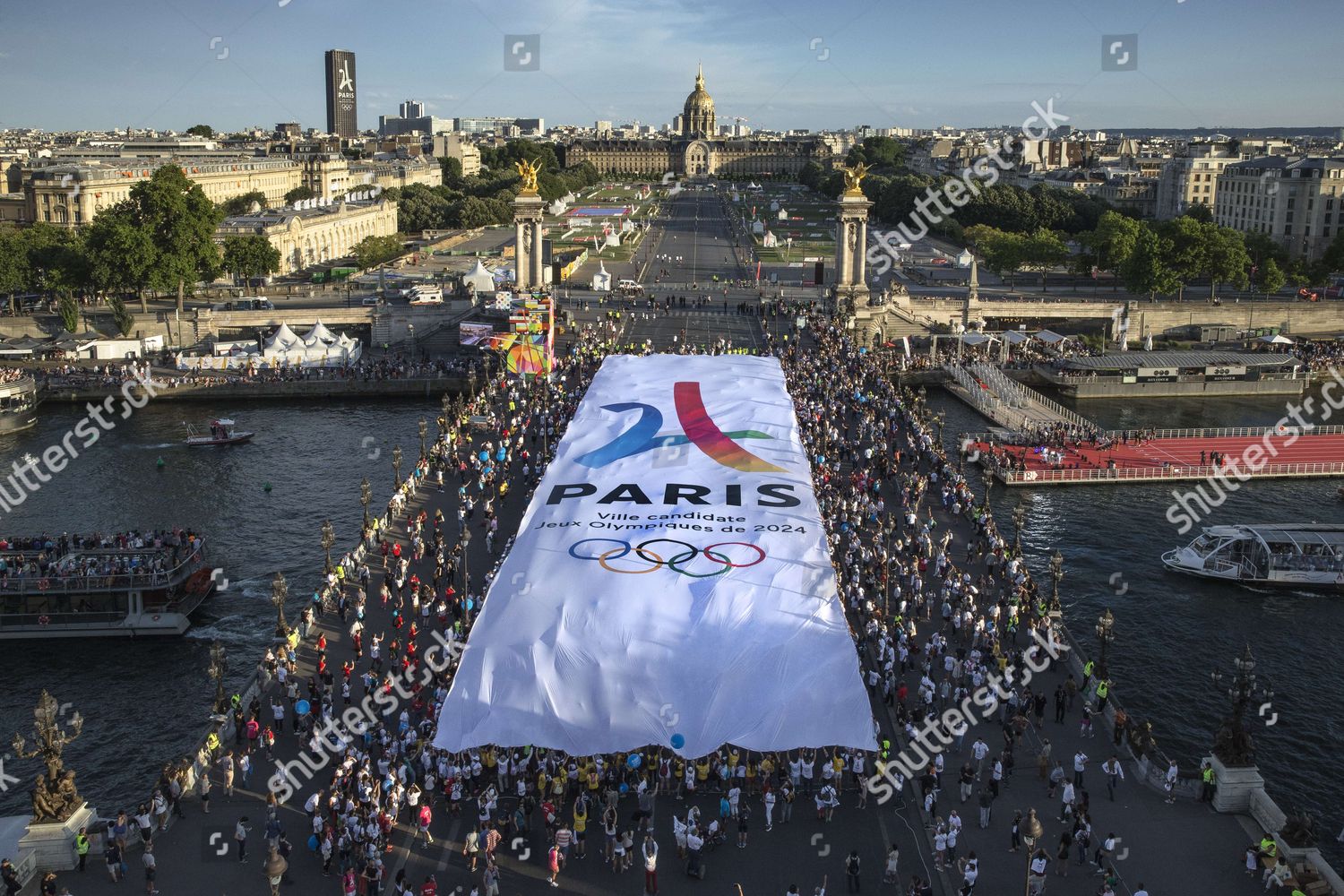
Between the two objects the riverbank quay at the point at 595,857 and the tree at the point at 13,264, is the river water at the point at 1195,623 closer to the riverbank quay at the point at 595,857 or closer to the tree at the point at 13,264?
the riverbank quay at the point at 595,857

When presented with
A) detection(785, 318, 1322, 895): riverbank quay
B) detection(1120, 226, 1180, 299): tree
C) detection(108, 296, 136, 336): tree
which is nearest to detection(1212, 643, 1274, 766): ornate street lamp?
detection(785, 318, 1322, 895): riverbank quay

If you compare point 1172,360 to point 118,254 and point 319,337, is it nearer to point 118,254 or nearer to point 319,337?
point 319,337

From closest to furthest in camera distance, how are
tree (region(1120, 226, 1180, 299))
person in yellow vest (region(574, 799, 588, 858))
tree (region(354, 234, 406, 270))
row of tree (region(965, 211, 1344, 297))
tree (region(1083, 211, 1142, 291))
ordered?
1. person in yellow vest (region(574, 799, 588, 858))
2. tree (region(1120, 226, 1180, 299))
3. row of tree (region(965, 211, 1344, 297))
4. tree (region(1083, 211, 1142, 291))
5. tree (region(354, 234, 406, 270))

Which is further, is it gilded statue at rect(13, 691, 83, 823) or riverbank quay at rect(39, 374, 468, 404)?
riverbank quay at rect(39, 374, 468, 404)

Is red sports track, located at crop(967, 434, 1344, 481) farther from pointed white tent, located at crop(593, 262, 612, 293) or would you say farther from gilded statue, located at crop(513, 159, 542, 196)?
pointed white tent, located at crop(593, 262, 612, 293)

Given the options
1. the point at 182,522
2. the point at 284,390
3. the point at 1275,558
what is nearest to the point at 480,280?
the point at 284,390

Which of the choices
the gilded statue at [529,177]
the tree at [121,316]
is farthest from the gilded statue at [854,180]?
the tree at [121,316]

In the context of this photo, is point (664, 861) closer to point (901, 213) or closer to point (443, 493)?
point (443, 493)
